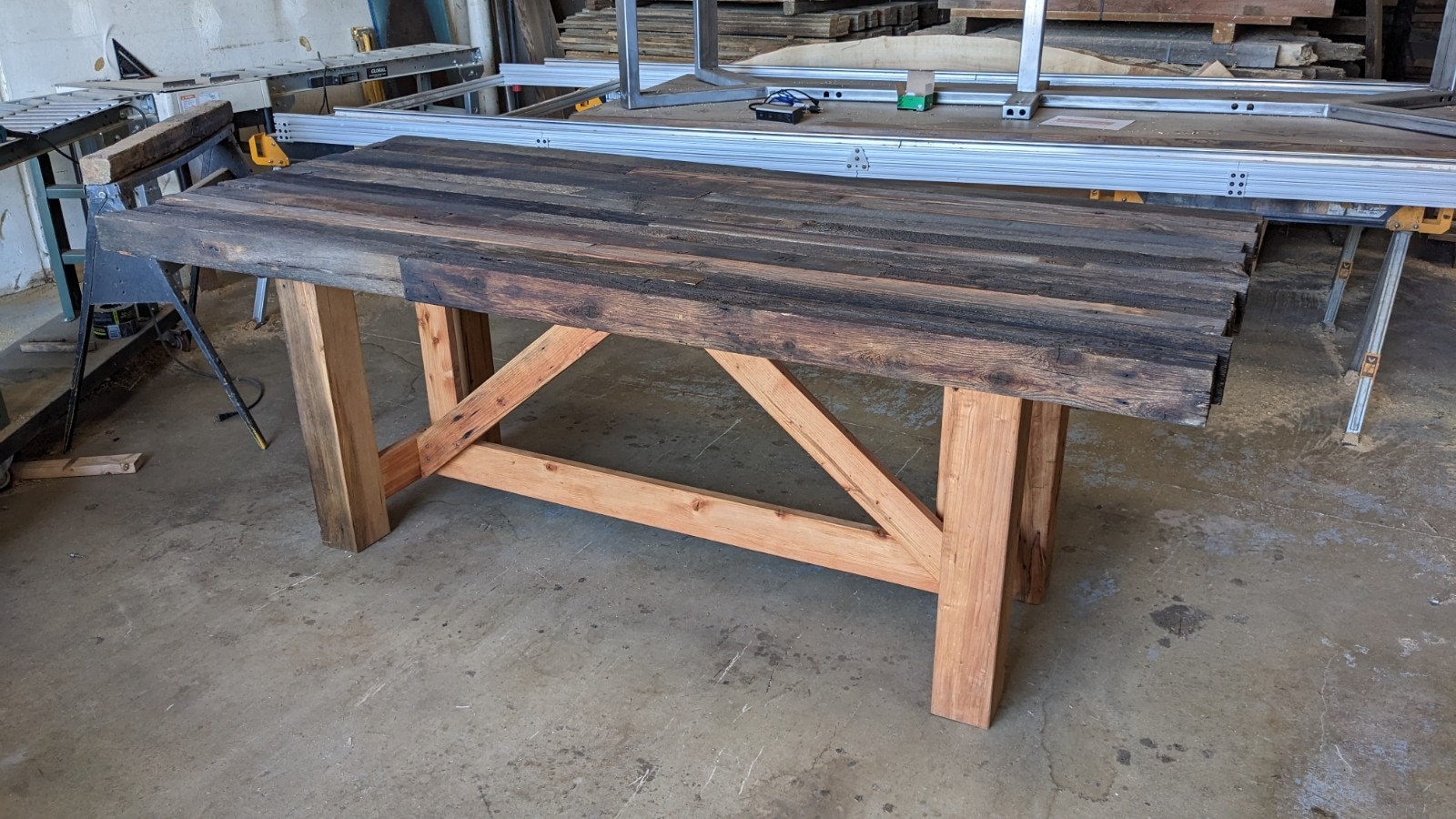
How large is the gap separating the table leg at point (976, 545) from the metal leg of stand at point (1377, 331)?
71.5 inches

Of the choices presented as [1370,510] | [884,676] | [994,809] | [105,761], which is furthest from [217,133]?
[1370,510]

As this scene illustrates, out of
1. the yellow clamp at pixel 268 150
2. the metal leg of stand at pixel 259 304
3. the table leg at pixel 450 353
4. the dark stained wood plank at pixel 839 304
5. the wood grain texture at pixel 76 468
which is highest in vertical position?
the dark stained wood plank at pixel 839 304

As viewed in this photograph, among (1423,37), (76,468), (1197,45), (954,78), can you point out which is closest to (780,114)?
(954,78)

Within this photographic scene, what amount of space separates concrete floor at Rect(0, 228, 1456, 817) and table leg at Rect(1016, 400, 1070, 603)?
72 millimetres

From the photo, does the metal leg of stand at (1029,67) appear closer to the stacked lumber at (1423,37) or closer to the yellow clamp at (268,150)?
the yellow clamp at (268,150)

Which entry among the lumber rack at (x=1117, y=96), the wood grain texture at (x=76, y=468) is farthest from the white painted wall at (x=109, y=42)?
the lumber rack at (x=1117, y=96)

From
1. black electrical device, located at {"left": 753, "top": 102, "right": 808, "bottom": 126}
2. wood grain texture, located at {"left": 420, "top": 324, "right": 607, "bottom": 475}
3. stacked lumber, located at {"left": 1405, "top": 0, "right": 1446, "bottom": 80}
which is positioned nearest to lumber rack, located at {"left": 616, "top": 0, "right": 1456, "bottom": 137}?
black electrical device, located at {"left": 753, "top": 102, "right": 808, "bottom": 126}

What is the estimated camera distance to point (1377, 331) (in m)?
3.34

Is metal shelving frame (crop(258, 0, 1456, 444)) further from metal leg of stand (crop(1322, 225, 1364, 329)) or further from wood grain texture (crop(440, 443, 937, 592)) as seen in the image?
wood grain texture (crop(440, 443, 937, 592))

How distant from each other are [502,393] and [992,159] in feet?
4.43

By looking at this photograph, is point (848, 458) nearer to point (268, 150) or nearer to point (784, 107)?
point (784, 107)

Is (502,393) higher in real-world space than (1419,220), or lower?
lower

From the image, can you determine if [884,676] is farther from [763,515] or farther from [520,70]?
[520,70]

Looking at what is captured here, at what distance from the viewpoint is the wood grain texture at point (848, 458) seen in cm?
213
